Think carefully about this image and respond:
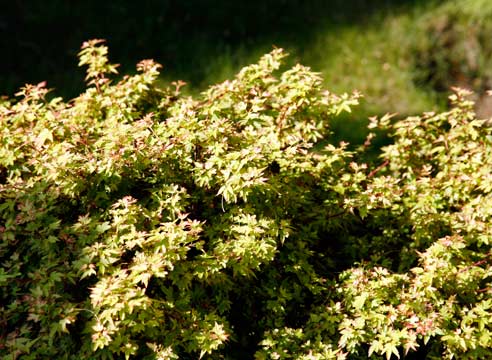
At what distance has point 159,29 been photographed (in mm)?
6977

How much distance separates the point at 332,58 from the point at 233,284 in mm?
4285

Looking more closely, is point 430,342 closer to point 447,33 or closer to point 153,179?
point 153,179

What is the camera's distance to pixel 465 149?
11.4ft

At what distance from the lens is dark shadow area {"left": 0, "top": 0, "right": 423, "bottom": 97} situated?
21.4 ft

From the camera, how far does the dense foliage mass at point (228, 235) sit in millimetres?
2676

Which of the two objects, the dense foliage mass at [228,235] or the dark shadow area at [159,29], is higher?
the dark shadow area at [159,29]

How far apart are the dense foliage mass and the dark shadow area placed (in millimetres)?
3189

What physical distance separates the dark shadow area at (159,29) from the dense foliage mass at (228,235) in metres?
3.19

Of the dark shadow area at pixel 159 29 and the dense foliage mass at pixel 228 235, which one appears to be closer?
the dense foliage mass at pixel 228 235

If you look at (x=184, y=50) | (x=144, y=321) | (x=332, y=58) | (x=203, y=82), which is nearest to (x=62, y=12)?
(x=184, y=50)

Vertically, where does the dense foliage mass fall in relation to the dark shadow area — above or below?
below

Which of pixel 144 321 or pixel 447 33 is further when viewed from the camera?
pixel 447 33

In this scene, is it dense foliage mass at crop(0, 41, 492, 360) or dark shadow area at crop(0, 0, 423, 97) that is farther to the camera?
dark shadow area at crop(0, 0, 423, 97)

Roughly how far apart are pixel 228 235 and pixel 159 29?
4574 millimetres
